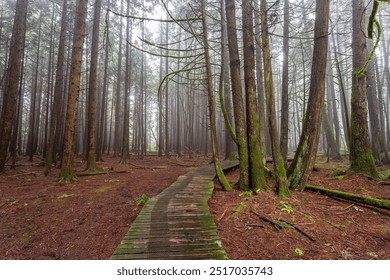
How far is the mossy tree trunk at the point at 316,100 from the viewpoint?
17.0ft

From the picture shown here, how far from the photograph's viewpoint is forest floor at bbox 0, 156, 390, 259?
2.99m

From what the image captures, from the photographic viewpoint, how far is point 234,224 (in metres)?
3.66

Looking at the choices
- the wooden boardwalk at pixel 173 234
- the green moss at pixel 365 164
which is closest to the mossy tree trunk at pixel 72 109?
the wooden boardwalk at pixel 173 234

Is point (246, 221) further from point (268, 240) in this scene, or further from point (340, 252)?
point (340, 252)

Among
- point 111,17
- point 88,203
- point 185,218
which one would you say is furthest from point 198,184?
point 111,17

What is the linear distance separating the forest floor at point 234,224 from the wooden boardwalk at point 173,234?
0.39m

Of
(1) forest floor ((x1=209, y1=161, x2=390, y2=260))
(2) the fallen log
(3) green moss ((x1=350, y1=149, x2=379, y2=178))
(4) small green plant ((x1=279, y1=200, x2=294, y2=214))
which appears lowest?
(1) forest floor ((x1=209, y1=161, x2=390, y2=260))

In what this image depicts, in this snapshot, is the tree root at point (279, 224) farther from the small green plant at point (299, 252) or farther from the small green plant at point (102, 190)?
the small green plant at point (102, 190)

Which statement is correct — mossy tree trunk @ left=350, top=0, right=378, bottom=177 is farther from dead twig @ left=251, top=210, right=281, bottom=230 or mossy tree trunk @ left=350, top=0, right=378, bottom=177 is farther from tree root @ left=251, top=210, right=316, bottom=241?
dead twig @ left=251, top=210, right=281, bottom=230

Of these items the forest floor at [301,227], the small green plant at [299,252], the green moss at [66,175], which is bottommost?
the small green plant at [299,252]

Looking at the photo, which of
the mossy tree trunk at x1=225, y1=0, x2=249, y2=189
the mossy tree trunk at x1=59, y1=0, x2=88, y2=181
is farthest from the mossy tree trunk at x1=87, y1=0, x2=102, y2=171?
the mossy tree trunk at x1=225, y1=0, x2=249, y2=189

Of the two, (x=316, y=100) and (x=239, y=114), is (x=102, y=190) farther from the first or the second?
(x=316, y=100)

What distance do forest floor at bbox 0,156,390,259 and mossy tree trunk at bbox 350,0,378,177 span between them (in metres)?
0.59
